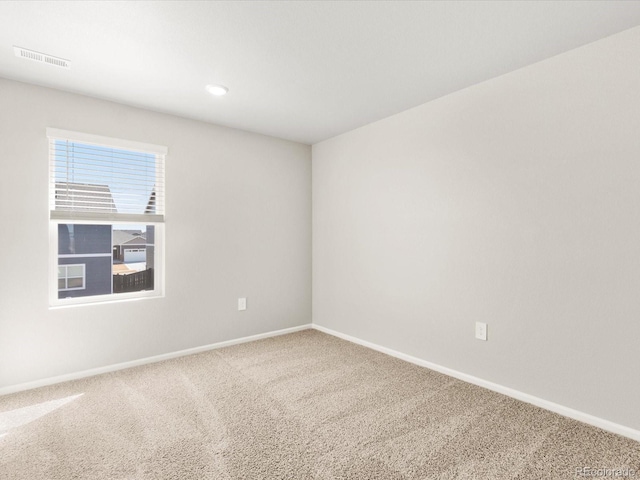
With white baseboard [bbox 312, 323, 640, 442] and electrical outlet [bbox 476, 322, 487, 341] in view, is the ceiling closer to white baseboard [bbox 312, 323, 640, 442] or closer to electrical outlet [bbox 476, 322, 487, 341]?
electrical outlet [bbox 476, 322, 487, 341]

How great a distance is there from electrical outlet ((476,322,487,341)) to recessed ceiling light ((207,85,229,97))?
2.66 meters

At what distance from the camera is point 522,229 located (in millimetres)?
2305

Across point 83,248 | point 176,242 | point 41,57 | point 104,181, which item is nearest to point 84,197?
point 104,181

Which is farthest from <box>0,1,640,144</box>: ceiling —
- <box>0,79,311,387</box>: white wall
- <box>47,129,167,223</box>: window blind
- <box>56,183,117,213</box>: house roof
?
<box>56,183,117,213</box>: house roof

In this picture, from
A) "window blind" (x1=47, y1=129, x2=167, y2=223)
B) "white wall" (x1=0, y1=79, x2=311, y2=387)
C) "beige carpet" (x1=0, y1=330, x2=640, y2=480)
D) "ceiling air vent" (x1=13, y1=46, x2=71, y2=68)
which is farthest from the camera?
"window blind" (x1=47, y1=129, x2=167, y2=223)

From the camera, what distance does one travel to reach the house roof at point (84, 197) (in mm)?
2682

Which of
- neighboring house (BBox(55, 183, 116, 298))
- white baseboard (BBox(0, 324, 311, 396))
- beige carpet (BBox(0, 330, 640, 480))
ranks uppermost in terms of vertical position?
neighboring house (BBox(55, 183, 116, 298))

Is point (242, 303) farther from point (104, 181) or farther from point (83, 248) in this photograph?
point (104, 181)

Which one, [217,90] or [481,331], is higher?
[217,90]

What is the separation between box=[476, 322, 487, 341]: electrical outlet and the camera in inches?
98.8

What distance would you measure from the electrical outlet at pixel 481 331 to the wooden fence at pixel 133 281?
288 cm

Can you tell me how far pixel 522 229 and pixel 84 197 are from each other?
3.39 meters

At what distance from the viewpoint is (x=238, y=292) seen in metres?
3.58

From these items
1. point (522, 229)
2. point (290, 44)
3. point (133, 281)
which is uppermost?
point (290, 44)
